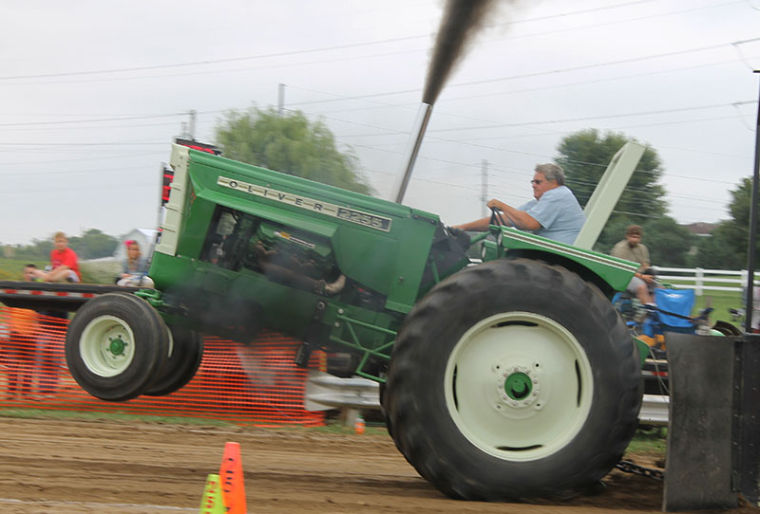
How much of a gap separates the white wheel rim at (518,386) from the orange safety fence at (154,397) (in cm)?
346

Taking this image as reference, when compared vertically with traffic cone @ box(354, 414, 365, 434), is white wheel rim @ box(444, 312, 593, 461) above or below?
above

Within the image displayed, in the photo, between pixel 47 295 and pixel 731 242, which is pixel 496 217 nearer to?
pixel 47 295

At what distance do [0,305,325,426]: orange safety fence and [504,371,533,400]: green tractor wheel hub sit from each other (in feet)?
11.5

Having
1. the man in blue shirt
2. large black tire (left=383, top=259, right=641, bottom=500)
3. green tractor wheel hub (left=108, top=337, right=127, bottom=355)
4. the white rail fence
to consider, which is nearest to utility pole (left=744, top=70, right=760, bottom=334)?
large black tire (left=383, top=259, right=641, bottom=500)

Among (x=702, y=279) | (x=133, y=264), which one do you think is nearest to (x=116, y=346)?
(x=133, y=264)

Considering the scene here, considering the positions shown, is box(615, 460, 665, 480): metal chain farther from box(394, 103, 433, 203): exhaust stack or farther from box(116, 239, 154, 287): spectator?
box(116, 239, 154, 287): spectator

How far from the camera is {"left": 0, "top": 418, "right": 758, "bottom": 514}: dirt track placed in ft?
12.7

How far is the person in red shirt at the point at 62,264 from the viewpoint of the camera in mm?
9500

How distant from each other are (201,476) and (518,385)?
6.08 ft

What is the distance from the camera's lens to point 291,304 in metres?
4.76

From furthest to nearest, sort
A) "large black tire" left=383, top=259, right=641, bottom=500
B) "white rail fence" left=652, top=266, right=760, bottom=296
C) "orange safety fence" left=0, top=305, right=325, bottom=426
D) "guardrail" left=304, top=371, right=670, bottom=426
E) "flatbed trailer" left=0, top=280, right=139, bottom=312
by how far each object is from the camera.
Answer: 1. "white rail fence" left=652, top=266, right=760, bottom=296
2. "flatbed trailer" left=0, top=280, right=139, bottom=312
3. "orange safety fence" left=0, top=305, right=325, bottom=426
4. "guardrail" left=304, top=371, right=670, bottom=426
5. "large black tire" left=383, top=259, right=641, bottom=500

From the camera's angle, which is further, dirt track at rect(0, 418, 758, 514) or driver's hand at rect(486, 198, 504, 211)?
driver's hand at rect(486, 198, 504, 211)

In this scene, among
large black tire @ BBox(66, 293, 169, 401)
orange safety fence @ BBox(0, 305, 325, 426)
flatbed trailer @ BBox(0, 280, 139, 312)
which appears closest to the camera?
large black tire @ BBox(66, 293, 169, 401)

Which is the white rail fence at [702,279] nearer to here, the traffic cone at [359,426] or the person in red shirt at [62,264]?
the traffic cone at [359,426]
